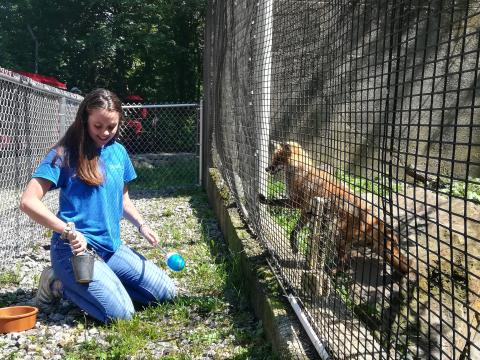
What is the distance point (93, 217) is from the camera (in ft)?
12.2

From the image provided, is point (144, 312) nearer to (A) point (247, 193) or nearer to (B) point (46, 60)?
(A) point (247, 193)

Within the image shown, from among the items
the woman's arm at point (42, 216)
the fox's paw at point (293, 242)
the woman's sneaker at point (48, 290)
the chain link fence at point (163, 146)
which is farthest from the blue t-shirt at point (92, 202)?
the chain link fence at point (163, 146)

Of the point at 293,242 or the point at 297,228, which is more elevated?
the point at 297,228

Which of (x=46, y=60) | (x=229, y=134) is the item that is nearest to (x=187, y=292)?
(x=229, y=134)

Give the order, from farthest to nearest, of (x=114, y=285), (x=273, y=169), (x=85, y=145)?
(x=273, y=169), (x=85, y=145), (x=114, y=285)

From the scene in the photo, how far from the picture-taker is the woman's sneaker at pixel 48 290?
3761 mm

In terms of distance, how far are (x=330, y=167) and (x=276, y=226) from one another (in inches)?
44.3

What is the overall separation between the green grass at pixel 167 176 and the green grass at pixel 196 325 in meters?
5.30

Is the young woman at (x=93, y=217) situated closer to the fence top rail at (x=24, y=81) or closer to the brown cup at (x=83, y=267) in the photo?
the brown cup at (x=83, y=267)

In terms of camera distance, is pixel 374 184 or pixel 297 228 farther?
pixel 297 228

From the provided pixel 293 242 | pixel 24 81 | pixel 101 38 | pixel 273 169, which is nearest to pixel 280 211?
pixel 273 169

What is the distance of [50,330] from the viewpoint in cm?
341

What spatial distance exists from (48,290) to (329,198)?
87.6 inches

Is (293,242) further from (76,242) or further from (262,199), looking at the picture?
(76,242)
